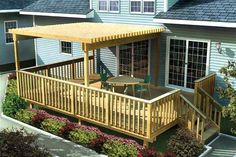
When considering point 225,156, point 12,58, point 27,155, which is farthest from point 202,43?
point 12,58

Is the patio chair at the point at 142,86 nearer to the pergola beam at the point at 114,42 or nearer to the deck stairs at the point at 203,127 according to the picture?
the pergola beam at the point at 114,42

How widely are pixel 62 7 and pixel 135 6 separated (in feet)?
16.3

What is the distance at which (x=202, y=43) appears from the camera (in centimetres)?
1355

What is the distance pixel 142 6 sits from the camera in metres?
14.9

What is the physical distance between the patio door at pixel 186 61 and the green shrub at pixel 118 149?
5360mm

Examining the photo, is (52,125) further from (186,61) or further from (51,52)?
(51,52)

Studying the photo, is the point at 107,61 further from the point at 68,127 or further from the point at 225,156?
the point at 225,156

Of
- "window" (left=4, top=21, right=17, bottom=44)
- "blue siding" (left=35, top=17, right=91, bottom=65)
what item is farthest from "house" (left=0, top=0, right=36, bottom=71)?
"blue siding" (left=35, top=17, right=91, bottom=65)

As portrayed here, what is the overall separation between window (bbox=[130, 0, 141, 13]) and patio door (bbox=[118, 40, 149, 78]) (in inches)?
56.6

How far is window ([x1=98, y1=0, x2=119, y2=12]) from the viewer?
1584cm

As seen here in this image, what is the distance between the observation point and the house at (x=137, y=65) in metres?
10.8

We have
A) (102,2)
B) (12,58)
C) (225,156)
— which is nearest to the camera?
(225,156)

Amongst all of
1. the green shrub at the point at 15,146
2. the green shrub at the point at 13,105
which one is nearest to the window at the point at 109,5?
the green shrub at the point at 13,105

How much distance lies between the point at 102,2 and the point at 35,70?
15.7ft
